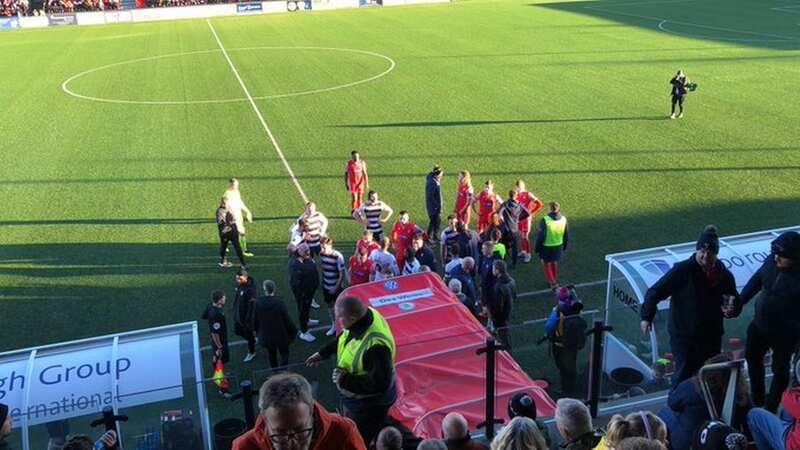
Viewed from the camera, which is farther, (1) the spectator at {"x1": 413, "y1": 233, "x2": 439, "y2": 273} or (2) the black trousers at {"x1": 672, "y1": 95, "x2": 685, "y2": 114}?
(2) the black trousers at {"x1": 672, "y1": 95, "x2": 685, "y2": 114}

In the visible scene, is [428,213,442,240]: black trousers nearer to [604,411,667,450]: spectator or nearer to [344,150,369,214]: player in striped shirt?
[344,150,369,214]: player in striped shirt

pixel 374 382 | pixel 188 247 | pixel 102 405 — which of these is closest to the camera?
pixel 374 382

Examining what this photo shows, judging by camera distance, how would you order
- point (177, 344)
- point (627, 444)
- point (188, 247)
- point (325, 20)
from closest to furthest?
point (627, 444) → point (177, 344) → point (188, 247) → point (325, 20)

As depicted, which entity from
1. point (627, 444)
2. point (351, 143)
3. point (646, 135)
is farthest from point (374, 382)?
point (646, 135)

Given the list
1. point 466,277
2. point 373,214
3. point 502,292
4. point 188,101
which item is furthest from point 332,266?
point 188,101

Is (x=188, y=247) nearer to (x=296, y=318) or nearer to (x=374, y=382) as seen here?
(x=296, y=318)

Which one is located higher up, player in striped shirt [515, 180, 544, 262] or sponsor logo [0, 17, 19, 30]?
sponsor logo [0, 17, 19, 30]

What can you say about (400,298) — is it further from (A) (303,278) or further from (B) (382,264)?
(A) (303,278)

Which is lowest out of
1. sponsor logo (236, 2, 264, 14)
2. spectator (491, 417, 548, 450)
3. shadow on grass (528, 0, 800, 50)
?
spectator (491, 417, 548, 450)

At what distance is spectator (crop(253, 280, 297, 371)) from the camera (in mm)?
8617

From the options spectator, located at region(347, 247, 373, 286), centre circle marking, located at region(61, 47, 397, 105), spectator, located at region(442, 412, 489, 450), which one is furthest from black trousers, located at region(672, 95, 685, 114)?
spectator, located at region(442, 412, 489, 450)

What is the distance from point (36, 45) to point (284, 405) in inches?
1640

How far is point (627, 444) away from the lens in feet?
9.83

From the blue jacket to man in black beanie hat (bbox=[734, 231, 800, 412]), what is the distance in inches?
286
